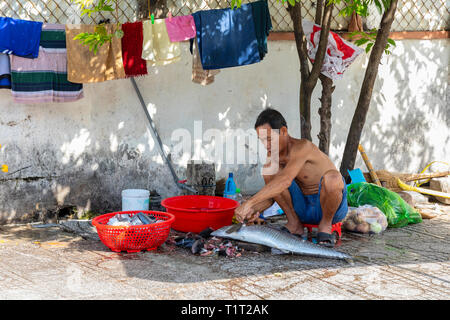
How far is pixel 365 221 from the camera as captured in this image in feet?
18.1

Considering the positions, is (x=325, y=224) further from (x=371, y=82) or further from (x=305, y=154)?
(x=371, y=82)

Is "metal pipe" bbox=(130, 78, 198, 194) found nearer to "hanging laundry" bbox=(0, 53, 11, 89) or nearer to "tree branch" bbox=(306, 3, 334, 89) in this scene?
"hanging laundry" bbox=(0, 53, 11, 89)

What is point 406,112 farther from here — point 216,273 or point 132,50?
point 216,273

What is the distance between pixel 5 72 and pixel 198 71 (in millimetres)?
1983

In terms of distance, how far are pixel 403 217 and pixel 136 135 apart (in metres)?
3.16

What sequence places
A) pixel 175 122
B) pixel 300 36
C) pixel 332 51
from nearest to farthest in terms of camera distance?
pixel 300 36, pixel 332 51, pixel 175 122

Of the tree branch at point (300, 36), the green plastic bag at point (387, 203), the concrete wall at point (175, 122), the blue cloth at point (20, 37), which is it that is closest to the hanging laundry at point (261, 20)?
the tree branch at point (300, 36)

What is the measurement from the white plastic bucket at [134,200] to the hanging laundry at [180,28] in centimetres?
168

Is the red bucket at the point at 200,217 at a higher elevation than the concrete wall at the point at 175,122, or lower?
lower

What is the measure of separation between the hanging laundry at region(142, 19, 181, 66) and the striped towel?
85 cm

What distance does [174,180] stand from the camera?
21.8 feet

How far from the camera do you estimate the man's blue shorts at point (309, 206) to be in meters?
4.99

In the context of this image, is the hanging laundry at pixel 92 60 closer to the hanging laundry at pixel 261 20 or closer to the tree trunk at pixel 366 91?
the hanging laundry at pixel 261 20

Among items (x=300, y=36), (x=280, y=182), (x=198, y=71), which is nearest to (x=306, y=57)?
(x=300, y=36)
